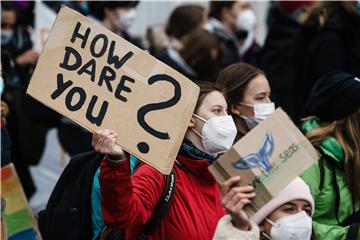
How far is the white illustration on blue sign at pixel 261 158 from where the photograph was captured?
3309 millimetres

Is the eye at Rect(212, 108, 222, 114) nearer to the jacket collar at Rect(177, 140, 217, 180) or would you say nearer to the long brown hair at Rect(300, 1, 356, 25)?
the jacket collar at Rect(177, 140, 217, 180)

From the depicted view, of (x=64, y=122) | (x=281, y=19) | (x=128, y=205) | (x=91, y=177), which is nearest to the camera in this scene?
(x=128, y=205)

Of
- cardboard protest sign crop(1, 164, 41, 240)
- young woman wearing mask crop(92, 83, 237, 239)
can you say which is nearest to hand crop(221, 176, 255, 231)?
young woman wearing mask crop(92, 83, 237, 239)

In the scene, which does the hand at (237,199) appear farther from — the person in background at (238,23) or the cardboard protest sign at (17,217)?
the person in background at (238,23)

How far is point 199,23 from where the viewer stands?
753 cm

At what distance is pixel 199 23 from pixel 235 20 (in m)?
0.85

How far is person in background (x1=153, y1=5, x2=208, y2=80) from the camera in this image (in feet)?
22.2

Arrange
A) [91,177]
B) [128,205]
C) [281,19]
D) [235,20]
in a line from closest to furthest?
[128,205] → [91,177] → [281,19] → [235,20]

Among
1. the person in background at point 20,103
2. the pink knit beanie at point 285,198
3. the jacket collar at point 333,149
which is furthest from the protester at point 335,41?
the pink knit beanie at point 285,198

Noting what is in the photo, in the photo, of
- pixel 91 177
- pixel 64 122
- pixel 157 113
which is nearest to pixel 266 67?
pixel 64 122

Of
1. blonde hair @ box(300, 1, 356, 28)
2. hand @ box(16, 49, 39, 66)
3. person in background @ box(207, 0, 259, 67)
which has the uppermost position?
blonde hair @ box(300, 1, 356, 28)

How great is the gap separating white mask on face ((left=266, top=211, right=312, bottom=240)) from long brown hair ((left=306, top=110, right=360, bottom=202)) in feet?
2.83

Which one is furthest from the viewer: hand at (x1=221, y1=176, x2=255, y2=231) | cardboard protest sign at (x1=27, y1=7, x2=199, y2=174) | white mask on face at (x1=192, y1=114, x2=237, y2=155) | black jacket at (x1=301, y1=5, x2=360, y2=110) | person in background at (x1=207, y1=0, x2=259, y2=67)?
person in background at (x1=207, y1=0, x2=259, y2=67)

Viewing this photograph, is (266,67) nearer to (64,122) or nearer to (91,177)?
(64,122)
